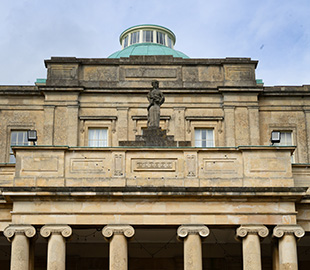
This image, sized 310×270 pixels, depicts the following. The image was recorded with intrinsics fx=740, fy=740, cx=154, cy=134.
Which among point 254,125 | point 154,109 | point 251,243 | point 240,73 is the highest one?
point 240,73

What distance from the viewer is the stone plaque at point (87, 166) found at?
31.5 meters

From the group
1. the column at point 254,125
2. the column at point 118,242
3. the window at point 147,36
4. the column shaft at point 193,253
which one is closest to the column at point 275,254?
the column shaft at point 193,253

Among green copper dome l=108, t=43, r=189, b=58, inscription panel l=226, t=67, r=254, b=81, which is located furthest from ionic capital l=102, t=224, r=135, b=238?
green copper dome l=108, t=43, r=189, b=58

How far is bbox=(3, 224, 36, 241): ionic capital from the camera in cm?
3039

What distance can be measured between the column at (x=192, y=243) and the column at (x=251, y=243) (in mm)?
1559

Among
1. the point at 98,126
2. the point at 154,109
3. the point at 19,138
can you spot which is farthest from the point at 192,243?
the point at 19,138

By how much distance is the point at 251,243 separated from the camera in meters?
30.6

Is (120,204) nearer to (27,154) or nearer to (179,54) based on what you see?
(27,154)

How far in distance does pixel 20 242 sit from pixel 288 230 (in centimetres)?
1107

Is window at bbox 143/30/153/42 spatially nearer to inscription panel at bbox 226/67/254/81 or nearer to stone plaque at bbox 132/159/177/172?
inscription panel at bbox 226/67/254/81

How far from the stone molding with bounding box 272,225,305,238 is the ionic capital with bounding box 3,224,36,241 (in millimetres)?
10058

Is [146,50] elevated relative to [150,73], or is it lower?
elevated

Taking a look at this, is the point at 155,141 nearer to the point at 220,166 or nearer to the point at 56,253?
the point at 220,166

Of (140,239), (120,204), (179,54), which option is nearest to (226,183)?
(120,204)
